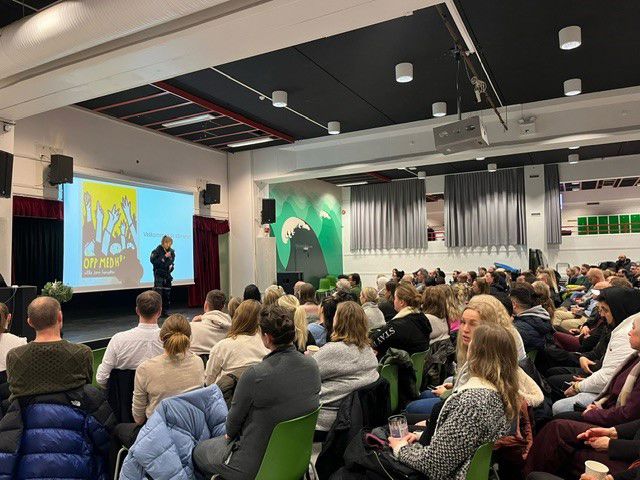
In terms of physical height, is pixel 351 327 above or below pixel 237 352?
above

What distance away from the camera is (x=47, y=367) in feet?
7.47

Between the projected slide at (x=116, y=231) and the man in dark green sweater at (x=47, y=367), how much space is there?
5833 mm

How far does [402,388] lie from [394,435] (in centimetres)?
118

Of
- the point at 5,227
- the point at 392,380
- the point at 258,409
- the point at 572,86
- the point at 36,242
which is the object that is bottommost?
the point at 392,380

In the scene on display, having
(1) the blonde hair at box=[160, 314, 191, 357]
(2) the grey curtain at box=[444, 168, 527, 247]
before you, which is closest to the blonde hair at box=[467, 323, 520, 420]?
(1) the blonde hair at box=[160, 314, 191, 357]

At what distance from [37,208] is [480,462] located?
24.4 feet

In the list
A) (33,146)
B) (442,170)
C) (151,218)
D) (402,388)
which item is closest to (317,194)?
(442,170)

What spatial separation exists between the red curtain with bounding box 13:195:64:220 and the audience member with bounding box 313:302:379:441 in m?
6.14

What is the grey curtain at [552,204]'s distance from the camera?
12.3m

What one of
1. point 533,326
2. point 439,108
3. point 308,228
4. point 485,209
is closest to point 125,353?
point 533,326

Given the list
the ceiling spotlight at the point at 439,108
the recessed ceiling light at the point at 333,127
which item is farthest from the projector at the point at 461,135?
the recessed ceiling light at the point at 333,127

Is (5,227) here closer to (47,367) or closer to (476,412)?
(47,367)

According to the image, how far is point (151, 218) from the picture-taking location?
9109 mm

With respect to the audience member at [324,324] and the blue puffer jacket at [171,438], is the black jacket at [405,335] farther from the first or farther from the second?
the blue puffer jacket at [171,438]
